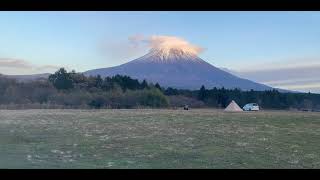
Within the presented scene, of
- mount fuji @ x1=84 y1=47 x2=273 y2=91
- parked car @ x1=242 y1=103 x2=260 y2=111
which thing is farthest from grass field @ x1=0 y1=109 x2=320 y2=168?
mount fuji @ x1=84 y1=47 x2=273 y2=91

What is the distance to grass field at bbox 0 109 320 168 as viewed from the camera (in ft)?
16.6

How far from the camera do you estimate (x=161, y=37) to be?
5.24 meters

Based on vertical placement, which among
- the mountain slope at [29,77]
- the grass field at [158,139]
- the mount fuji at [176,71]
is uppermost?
the mount fuji at [176,71]

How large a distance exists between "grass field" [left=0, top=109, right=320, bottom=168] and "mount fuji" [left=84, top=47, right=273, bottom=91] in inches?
9.3

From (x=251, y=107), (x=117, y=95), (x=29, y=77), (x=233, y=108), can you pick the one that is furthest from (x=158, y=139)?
(x=29, y=77)

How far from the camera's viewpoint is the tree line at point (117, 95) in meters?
5.13

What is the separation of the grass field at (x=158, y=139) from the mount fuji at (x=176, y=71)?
237mm

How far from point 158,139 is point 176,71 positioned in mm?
573

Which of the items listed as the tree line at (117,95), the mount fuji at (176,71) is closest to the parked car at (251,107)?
the tree line at (117,95)

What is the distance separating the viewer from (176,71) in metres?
5.26

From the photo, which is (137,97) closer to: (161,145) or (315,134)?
(161,145)

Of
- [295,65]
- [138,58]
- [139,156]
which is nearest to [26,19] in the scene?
[138,58]

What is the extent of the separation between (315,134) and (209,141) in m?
0.85

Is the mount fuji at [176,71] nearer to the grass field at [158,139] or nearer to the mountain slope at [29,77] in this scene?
the grass field at [158,139]
